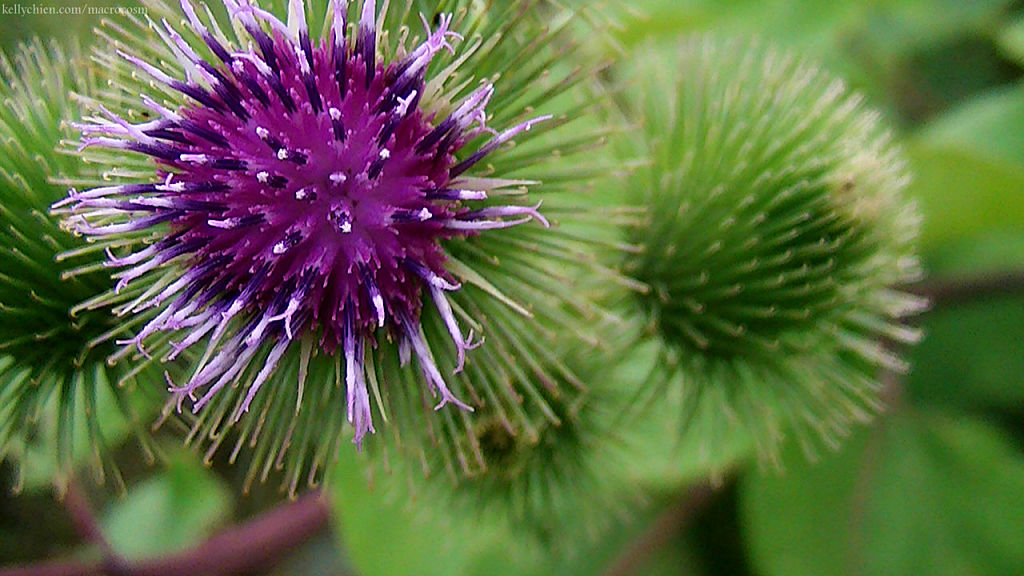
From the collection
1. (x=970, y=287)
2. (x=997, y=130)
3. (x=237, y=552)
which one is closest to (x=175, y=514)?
(x=237, y=552)

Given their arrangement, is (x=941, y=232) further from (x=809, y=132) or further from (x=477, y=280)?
(x=477, y=280)

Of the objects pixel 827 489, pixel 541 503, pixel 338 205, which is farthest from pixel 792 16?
pixel 338 205

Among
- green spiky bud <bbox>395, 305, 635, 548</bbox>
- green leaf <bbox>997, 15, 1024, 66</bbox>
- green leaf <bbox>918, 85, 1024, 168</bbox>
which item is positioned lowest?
green leaf <bbox>918, 85, 1024, 168</bbox>

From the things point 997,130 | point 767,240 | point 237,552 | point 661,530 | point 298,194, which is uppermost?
point 298,194

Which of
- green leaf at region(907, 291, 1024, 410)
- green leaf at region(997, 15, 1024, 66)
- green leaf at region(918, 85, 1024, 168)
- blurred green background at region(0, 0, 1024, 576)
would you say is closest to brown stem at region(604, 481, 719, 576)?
blurred green background at region(0, 0, 1024, 576)

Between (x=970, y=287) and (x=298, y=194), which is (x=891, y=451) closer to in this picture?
(x=970, y=287)

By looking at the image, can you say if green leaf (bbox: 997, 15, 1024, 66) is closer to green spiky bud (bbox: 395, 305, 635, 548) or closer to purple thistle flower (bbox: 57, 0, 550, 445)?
green spiky bud (bbox: 395, 305, 635, 548)
